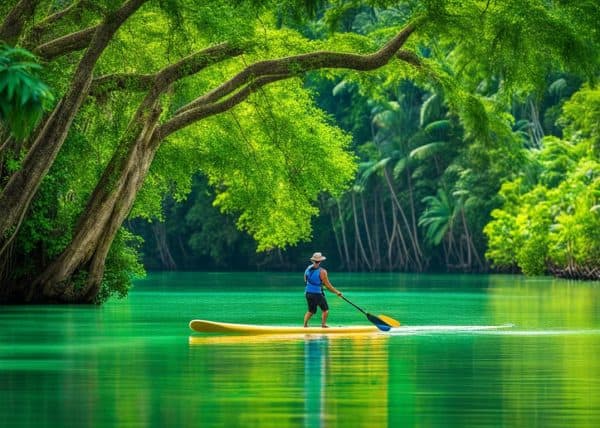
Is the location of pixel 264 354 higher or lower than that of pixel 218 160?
lower

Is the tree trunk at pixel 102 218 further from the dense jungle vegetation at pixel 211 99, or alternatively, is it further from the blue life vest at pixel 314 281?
the blue life vest at pixel 314 281

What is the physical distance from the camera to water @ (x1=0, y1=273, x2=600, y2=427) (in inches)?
545

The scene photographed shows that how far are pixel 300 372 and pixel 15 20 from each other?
12.2 meters

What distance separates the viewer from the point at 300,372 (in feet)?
59.7

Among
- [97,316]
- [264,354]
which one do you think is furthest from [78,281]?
[264,354]

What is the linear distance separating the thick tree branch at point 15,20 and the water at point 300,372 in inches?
196

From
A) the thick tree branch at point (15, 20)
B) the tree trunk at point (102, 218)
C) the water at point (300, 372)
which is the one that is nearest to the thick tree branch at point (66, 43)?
the thick tree branch at point (15, 20)

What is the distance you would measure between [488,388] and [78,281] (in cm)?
2288

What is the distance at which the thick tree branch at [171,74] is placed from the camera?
109ft

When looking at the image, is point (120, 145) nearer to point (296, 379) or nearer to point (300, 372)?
point (300, 372)

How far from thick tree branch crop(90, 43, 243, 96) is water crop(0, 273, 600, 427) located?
4739 millimetres

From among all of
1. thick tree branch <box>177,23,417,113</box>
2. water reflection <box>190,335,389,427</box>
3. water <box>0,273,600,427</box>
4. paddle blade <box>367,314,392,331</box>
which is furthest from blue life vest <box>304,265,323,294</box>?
thick tree branch <box>177,23,417,113</box>

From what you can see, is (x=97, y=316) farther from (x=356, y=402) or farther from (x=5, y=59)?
(x=5, y=59)

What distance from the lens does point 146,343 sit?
954 inches
